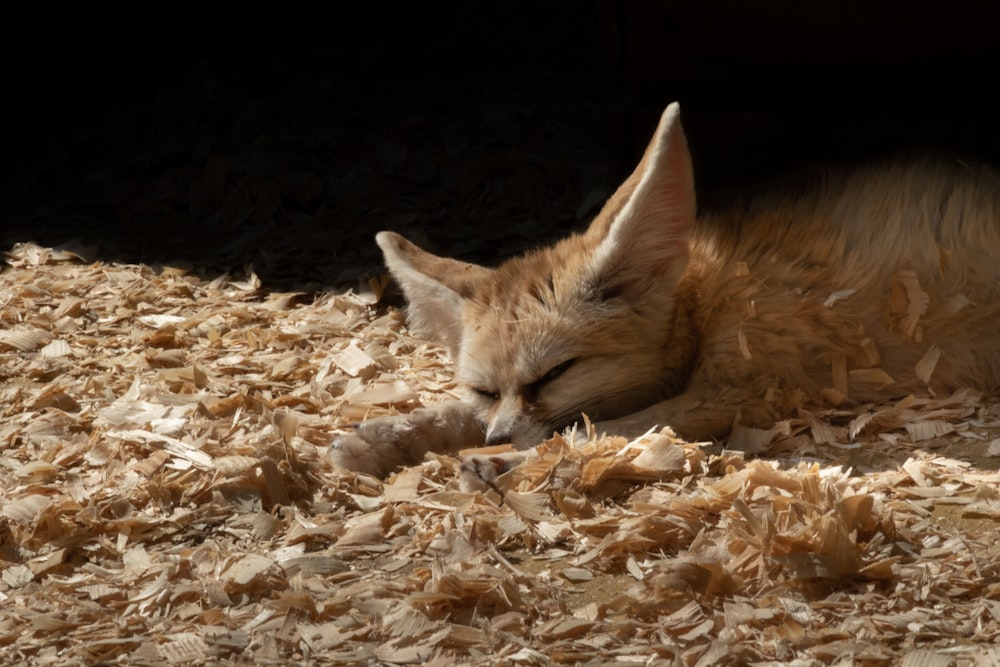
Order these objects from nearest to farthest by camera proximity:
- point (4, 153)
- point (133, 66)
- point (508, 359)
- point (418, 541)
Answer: point (418, 541)
point (508, 359)
point (4, 153)
point (133, 66)

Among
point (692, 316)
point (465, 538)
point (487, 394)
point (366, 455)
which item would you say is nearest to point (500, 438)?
point (487, 394)

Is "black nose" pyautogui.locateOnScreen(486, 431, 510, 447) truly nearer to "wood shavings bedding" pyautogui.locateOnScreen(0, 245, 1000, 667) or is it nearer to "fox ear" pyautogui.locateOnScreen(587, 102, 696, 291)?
"wood shavings bedding" pyautogui.locateOnScreen(0, 245, 1000, 667)

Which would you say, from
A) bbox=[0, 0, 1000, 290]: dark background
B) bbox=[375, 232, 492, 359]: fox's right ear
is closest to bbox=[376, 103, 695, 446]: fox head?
bbox=[375, 232, 492, 359]: fox's right ear

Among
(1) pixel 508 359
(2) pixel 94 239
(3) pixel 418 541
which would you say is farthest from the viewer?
(2) pixel 94 239

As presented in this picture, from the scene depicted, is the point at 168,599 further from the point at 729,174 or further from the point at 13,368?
the point at 729,174

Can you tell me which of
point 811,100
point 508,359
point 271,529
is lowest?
point 271,529

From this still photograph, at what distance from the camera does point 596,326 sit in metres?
3.54

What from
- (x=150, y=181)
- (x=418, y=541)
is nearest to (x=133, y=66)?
(x=150, y=181)

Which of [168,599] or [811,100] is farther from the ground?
[811,100]

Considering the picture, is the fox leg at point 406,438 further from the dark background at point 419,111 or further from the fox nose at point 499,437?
the dark background at point 419,111

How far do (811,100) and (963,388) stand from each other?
1.82 meters

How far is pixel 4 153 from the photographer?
7293 millimetres

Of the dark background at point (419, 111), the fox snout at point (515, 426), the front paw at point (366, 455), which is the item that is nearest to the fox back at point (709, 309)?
the fox snout at point (515, 426)

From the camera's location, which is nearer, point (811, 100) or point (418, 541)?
point (418, 541)
